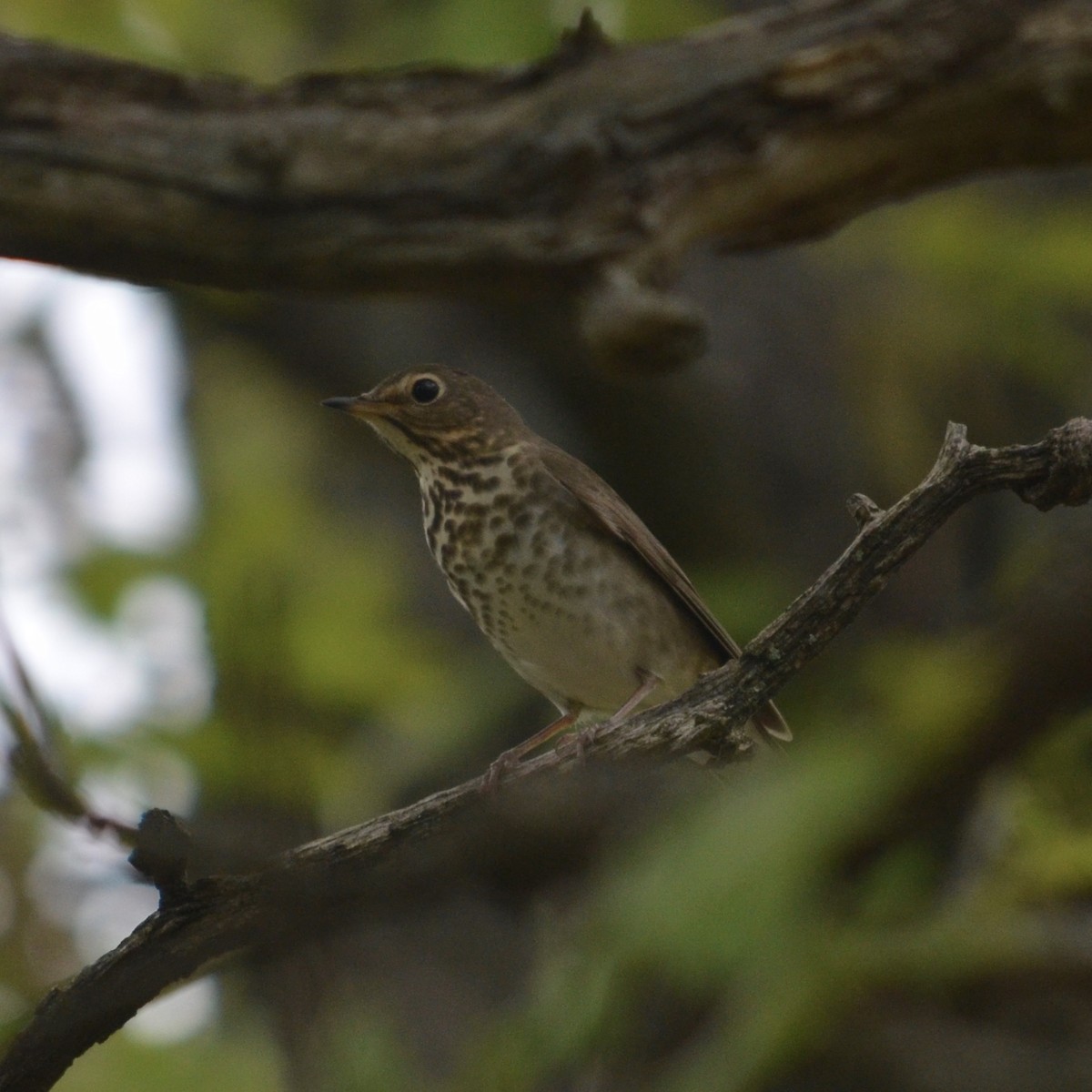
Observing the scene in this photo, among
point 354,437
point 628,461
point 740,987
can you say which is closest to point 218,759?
point 740,987

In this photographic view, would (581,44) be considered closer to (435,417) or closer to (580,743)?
(435,417)

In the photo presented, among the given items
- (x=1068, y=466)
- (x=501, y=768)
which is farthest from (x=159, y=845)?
(x=501, y=768)

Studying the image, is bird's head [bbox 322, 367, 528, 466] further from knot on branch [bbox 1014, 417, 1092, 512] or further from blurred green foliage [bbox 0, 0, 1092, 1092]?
knot on branch [bbox 1014, 417, 1092, 512]

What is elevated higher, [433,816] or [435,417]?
[435,417]

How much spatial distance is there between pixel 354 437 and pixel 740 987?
4433mm

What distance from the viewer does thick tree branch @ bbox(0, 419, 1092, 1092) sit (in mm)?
2102

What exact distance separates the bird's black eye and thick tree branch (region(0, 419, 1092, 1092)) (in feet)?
5.69

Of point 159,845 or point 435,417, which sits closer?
point 159,845

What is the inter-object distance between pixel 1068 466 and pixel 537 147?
1701mm

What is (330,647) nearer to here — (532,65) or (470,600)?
(470,600)

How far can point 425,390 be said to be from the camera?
4.64m

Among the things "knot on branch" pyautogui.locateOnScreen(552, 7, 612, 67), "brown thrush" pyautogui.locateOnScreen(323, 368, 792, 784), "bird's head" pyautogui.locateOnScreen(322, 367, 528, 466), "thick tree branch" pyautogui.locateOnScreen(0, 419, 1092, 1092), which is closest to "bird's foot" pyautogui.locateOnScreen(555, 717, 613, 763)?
"thick tree branch" pyautogui.locateOnScreen(0, 419, 1092, 1092)

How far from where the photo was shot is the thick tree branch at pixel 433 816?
210 centimetres

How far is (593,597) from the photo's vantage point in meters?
4.29
